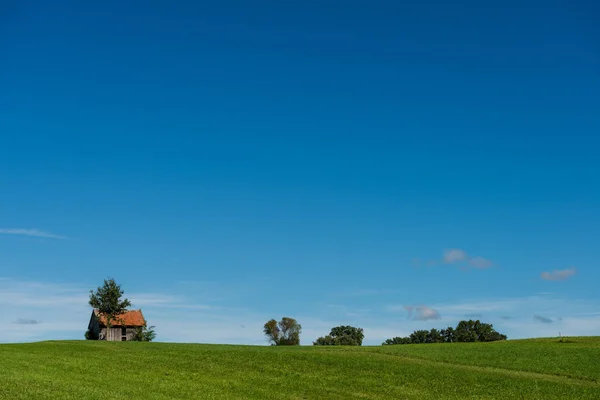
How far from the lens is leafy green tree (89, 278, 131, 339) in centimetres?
11569

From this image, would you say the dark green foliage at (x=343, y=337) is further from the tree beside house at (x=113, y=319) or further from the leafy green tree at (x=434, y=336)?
the tree beside house at (x=113, y=319)

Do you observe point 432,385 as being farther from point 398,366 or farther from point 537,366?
point 537,366

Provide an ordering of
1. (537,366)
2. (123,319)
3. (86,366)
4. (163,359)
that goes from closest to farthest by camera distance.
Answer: (86,366)
(163,359)
(537,366)
(123,319)

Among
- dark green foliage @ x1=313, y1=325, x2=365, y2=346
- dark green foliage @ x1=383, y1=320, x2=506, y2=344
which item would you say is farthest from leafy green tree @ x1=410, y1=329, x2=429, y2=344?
dark green foliage @ x1=313, y1=325, x2=365, y2=346

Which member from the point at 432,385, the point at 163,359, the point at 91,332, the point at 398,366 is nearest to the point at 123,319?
the point at 91,332

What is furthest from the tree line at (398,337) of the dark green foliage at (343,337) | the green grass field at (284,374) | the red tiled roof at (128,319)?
the green grass field at (284,374)

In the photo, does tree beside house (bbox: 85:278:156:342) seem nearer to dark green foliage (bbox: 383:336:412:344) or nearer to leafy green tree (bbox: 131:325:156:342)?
leafy green tree (bbox: 131:325:156:342)

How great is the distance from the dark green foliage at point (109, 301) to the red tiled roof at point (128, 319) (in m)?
1.00

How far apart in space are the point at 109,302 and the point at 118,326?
543 centimetres

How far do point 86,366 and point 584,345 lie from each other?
204ft

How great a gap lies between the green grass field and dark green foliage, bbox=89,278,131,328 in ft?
178

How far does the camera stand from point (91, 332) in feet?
400

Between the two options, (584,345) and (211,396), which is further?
(584,345)

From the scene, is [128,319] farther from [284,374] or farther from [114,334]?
[284,374]
